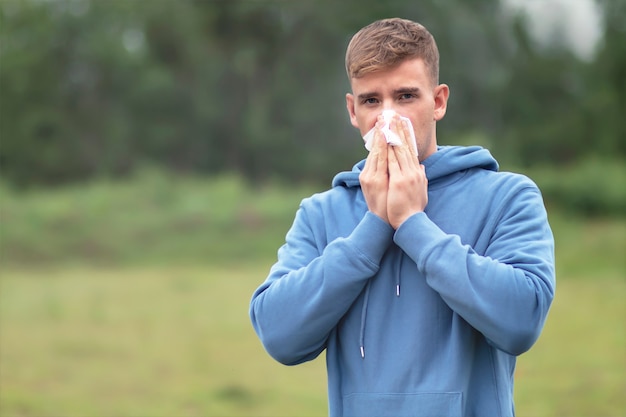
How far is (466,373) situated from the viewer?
2143 mm

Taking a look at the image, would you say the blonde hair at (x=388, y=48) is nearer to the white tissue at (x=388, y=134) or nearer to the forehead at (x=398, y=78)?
the forehead at (x=398, y=78)

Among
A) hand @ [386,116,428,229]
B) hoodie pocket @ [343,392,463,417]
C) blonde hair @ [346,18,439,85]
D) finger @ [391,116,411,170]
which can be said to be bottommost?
hoodie pocket @ [343,392,463,417]

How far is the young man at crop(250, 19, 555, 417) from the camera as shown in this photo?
2.08 m

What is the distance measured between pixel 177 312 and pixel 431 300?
35.1ft

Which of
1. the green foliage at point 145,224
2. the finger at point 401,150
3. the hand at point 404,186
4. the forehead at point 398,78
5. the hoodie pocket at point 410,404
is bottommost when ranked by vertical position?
the hoodie pocket at point 410,404

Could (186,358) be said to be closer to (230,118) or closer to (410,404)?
(410,404)

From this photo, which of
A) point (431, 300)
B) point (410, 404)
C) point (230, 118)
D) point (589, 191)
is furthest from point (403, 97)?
point (230, 118)

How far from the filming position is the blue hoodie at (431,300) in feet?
6.77

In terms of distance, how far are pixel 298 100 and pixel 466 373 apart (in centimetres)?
3266

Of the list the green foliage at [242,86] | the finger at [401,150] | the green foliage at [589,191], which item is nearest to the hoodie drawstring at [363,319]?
the finger at [401,150]

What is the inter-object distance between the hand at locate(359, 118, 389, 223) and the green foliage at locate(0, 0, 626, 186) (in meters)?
29.9

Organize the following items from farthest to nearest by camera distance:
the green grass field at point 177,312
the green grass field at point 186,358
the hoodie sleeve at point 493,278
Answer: the green grass field at point 177,312 < the green grass field at point 186,358 < the hoodie sleeve at point 493,278

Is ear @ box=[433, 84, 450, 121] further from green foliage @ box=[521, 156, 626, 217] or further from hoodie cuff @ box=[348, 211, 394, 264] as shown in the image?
green foliage @ box=[521, 156, 626, 217]

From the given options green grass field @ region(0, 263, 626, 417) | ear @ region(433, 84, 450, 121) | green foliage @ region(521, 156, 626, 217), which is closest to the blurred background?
green foliage @ region(521, 156, 626, 217)
